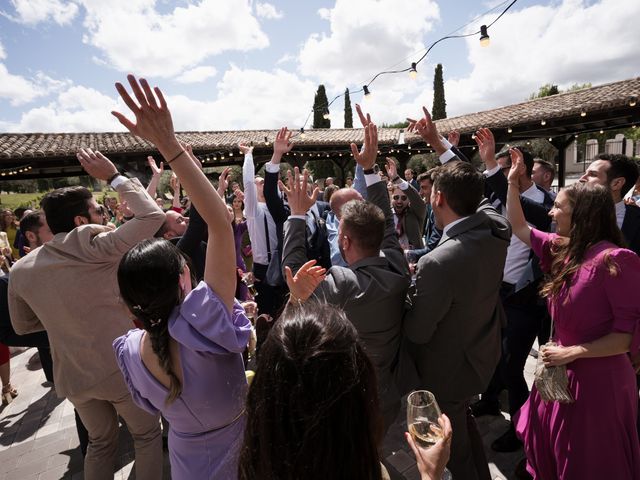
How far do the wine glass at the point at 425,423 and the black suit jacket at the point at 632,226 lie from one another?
254 cm

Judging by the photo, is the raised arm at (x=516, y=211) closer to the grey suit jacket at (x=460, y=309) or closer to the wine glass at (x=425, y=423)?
the grey suit jacket at (x=460, y=309)

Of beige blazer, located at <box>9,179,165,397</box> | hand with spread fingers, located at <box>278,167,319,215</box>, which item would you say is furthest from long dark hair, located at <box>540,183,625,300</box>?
beige blazer, located at <box>9,179,165,397</box>

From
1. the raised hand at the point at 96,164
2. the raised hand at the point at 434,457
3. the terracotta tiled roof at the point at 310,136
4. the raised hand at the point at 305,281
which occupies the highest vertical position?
the terracotta tiled roof at the point at 310,136

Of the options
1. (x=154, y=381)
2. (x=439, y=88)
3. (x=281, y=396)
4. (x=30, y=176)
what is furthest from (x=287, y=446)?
(x=439, y=88)

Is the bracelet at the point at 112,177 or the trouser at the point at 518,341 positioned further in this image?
the trouser at the point at 518,341

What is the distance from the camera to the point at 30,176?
39.0ft

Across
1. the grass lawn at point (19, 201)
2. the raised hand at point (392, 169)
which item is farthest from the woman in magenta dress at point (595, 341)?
the grass lawn at point (19, 201)

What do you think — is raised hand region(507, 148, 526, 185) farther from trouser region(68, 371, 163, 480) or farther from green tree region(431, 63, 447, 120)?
green tree region(431, 63, 447, 120)

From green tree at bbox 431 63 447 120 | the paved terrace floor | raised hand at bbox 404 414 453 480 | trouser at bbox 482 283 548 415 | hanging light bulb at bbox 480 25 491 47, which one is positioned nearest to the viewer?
raised hand at bbox 404 414 453 480

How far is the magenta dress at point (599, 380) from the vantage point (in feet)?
5.50

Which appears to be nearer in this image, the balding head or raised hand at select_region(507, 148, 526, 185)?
raised hand at select_region(507, 148, 526, 185)

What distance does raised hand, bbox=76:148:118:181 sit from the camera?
189 centimetres

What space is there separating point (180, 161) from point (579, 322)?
2.02 metres

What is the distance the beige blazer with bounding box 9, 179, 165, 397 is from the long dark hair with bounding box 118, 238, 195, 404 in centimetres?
64
